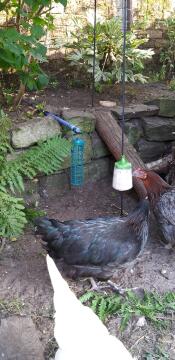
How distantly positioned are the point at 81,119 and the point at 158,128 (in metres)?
1.01

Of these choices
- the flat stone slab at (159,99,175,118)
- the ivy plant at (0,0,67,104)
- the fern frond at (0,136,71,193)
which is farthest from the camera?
the flat stone slab at (159,99,175,118)

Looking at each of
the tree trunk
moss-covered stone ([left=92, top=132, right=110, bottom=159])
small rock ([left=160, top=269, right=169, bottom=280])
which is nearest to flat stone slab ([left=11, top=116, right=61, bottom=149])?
the tree trunk

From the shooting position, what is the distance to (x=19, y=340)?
3.01 m

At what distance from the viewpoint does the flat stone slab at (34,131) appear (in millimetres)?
4531

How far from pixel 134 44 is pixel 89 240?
2892mm

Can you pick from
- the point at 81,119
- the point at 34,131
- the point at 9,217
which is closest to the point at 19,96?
the point at 34,131

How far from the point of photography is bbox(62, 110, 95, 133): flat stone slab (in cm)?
486

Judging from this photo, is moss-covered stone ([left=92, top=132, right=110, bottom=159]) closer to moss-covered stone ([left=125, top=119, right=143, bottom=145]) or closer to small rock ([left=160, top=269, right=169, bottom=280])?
moss-covered stone ([left=125, top=119, right=143, bottom=145])

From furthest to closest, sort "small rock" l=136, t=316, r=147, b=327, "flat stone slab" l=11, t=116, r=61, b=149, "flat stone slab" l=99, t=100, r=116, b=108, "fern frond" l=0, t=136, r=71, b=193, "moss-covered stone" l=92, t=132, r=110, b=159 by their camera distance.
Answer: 1. "flat stone slab" l=99, t=100, r=116, b=108
2. "moss-covered stone" l=92, t=132, r=110, b=159
3. "flat stone slab" l=11, t=116, r=61, b=149
4. "fern frond" l=0, t=136, r=71, b=193
5. "small rock" l=136, t=316, r=147, b=327

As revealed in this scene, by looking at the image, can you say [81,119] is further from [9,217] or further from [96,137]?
[9,217]

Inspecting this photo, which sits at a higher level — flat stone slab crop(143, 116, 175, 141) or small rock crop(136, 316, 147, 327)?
flat stone slab crop(143, 116, 175, 141)

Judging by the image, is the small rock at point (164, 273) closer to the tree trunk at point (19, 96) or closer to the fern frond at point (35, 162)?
the fern frond at point (35, 162)

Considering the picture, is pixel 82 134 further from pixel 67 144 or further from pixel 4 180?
pixel 4 180

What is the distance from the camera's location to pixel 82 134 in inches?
195
